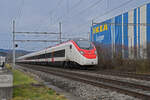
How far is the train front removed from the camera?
68.7 feet

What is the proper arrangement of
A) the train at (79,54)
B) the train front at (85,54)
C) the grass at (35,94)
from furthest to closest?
the train at (79,54) < the train front at (85,54) < the grass at (35,94)

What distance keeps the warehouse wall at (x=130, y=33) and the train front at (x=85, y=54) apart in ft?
8.26

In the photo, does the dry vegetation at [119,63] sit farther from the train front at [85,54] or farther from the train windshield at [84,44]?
the train windshield at [84,44]

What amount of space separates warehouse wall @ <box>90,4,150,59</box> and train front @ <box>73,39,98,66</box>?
252 cm

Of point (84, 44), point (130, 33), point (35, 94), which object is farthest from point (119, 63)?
point (35, 94)

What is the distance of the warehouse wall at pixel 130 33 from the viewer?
876 inches

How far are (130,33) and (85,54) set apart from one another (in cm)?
1635

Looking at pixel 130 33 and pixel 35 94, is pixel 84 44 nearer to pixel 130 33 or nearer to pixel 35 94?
pixel 35 94

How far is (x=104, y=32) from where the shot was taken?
142 feet

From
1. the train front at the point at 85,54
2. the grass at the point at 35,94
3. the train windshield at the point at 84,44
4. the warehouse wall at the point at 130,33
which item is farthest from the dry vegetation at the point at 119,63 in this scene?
the grass at the point at 35,94

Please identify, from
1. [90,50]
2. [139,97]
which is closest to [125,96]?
[139,97]

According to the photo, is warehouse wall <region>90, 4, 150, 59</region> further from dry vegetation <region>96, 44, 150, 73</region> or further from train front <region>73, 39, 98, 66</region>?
train front <region>73, 39, 98, 66</region>

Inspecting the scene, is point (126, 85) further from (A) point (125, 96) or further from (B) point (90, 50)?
(B) point (90, 50)

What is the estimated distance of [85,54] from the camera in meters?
21.1
